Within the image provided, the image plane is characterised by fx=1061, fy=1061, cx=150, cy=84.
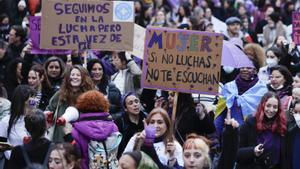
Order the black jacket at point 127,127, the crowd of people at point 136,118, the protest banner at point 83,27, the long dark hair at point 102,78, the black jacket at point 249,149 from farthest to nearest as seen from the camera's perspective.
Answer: the protest banner at point 83,27, the long dark hair at point 102,78, the black jacket at point 127,127, the black jacket at point 249,149, the crowd of people at point 136,118

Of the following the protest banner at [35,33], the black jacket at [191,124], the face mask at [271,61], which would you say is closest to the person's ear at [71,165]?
the black jacket at [191,124]

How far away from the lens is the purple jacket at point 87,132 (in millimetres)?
8992

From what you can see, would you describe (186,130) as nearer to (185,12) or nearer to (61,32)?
(61,32)

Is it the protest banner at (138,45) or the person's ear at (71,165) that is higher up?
the protest banner at (138,45)

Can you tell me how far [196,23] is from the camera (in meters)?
18.8

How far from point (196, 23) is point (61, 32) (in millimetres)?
7367

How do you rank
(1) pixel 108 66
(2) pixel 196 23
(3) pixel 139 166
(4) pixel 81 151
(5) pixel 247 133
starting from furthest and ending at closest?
(2) pixel 196 23
(1) pixel 108 66
(5) pixel 247 133
(4) pixel 81 151
(3) pixel 139 166

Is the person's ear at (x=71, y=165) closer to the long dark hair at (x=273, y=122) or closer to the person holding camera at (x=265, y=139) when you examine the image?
the person holding camera at (x=265, y=139)

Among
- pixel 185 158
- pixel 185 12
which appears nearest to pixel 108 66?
pixel 185 158

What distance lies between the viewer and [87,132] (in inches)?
353

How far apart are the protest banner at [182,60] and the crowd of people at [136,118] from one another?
0.79 ft

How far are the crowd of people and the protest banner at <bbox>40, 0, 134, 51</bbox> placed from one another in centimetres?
32

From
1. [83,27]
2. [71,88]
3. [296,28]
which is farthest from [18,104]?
[296,28]

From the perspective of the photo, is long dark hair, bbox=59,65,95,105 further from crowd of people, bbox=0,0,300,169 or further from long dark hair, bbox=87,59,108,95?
long dark hair, bbox=87,59,108,95
